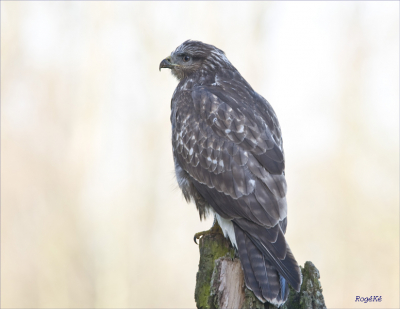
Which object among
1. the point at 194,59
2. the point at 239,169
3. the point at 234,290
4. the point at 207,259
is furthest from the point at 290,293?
the point at 194,59

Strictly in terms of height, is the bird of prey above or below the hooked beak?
below

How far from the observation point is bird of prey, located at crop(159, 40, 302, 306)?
12.0 feet

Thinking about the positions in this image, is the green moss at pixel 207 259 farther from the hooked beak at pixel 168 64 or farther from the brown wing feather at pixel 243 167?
the hooked beak at pixel 168 64

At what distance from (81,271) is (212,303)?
149 inches

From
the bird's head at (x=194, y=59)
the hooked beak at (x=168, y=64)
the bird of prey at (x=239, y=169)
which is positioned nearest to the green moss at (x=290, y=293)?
the bird of prey at (x=239, y=169)

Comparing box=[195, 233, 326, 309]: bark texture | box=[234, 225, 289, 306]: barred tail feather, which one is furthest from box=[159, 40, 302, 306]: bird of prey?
box=[195, 233, 326, 309]: bark texture

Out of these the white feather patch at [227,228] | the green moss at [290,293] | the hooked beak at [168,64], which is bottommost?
the green moss at [290,293]

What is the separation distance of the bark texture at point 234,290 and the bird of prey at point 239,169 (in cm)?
10

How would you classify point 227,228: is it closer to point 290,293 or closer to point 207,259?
point 207,259

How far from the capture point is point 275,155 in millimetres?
4250

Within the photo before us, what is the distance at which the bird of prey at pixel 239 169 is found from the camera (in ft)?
12.0

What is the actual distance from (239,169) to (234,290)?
42.8 inches

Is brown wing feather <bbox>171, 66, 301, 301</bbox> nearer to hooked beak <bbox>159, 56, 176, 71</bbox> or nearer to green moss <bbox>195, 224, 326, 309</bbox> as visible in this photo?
green moss <bbox>195, 224, 326, 309</bbox>

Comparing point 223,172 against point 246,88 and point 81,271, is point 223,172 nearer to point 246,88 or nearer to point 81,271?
point 246,88
